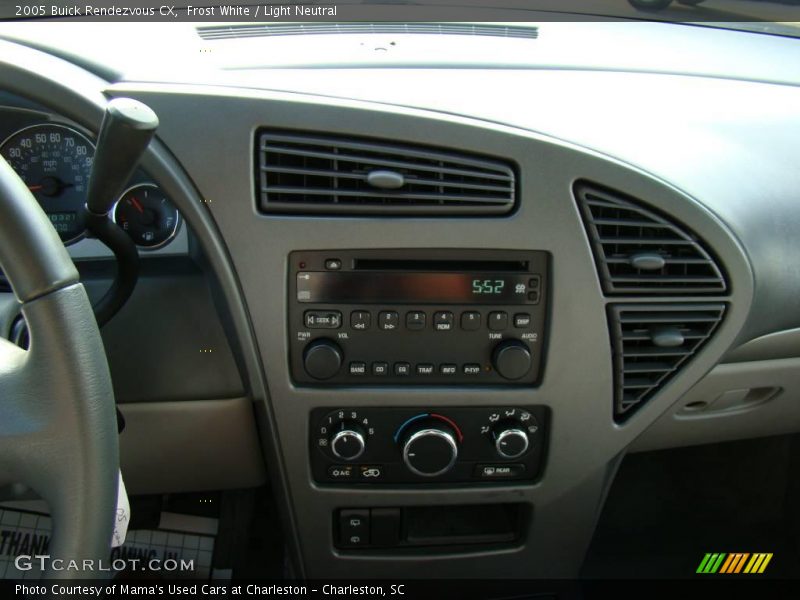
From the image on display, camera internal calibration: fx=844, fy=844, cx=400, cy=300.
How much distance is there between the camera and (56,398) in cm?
84

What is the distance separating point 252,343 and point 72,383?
21.0 inches

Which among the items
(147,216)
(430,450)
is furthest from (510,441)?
(147,216)

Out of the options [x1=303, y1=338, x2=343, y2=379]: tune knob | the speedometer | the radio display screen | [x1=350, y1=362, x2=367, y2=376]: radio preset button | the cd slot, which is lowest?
[x1=350, y1=362, x2=367, y2=376]: radio preset button

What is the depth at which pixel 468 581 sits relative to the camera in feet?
5.74

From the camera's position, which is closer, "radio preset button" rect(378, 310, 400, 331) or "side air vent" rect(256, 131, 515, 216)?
"side air vent" rect(256, 131, 515, 216)

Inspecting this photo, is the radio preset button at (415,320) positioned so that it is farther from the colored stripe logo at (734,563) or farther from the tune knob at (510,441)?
the colored stripe logo at (734,563)

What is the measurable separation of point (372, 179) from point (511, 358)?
0.37 m

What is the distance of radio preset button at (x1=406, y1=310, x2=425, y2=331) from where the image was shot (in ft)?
4.46

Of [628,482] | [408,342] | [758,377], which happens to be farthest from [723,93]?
[628,482]

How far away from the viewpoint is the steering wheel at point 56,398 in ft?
2.67

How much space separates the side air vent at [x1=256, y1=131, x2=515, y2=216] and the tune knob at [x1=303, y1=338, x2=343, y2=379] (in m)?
0.22

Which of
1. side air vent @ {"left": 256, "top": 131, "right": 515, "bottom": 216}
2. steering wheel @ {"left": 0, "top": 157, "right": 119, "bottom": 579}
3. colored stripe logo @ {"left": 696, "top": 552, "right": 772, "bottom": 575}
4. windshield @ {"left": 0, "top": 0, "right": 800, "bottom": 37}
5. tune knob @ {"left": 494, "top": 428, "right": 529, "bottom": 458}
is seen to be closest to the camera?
steering wheel @ {"left": 0, "top": 157, "right": 119, "bottom": 579}

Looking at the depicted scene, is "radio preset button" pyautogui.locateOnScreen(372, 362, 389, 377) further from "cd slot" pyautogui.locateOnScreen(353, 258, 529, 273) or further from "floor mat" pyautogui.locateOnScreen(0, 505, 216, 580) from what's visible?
"floor mat" pyautogui.locateOnScreen(0, 505, 216, 580)

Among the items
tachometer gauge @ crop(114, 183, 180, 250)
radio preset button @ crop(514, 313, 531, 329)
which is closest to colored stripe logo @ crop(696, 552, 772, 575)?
radio preset button @ crop(514, 313, 531, 329)
